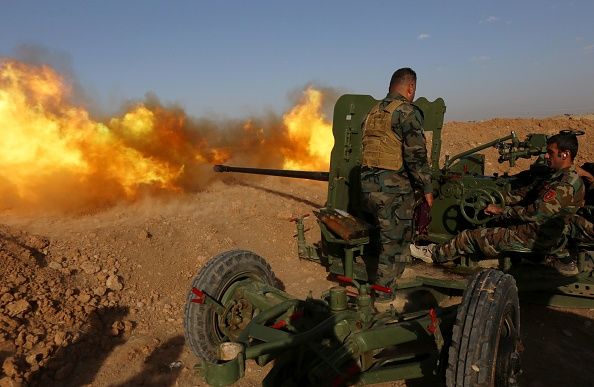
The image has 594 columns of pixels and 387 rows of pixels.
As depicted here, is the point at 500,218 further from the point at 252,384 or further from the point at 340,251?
the point at 252,384

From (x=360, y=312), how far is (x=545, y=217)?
244 cm

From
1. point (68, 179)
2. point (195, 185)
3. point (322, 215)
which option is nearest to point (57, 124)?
point (68, 179)

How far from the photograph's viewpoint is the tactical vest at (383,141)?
403 cm

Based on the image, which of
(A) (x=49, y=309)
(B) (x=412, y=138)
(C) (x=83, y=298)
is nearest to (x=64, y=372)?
(A) (x=49, y=309)

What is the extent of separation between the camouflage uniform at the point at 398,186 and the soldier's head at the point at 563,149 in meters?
1.41

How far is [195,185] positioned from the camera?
1091cm

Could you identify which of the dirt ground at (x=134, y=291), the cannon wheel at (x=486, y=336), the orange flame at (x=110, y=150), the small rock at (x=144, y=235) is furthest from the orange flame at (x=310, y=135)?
the cannon wheel at (x=486, y=336)

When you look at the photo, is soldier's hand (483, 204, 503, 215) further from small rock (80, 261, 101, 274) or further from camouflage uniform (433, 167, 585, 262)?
small rock (80, 261, 101, 274)

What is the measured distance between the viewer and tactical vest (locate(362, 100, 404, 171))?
13.2 feet

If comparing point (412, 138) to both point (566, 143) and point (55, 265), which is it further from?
point (55, 265)

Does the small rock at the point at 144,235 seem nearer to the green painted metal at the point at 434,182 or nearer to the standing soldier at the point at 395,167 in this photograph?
the green painted metal at the point at 434,182

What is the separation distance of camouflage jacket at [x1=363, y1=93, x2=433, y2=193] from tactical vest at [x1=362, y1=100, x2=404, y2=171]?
0.04m

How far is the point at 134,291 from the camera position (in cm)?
576

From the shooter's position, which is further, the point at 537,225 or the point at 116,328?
the point at 116,328
